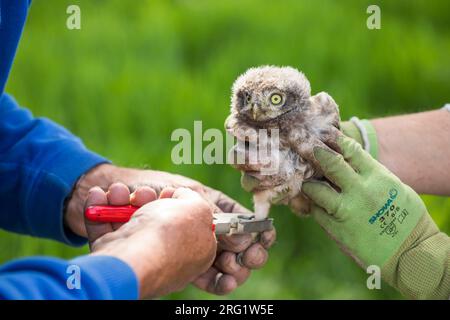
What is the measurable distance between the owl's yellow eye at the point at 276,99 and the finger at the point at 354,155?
0.15 meters

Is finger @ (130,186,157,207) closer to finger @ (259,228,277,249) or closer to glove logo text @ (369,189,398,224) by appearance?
finger @ (259,228,277,249)

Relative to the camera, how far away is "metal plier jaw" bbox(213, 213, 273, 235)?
1357mm

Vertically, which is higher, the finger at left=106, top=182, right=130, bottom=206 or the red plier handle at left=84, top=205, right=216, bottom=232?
the finger at left=106, top=182, right=130, bottom=206

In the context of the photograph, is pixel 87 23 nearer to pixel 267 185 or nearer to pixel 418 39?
pixel 418 39

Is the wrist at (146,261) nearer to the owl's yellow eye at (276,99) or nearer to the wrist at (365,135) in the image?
the owl's yellow eye at (276,99)

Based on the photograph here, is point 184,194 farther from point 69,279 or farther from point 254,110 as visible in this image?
point 69,279

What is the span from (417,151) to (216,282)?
51 cm

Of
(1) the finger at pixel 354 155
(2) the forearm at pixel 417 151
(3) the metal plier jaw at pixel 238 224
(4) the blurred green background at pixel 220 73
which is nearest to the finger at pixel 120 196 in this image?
(3) the metal plier jaw at pixel 238 224

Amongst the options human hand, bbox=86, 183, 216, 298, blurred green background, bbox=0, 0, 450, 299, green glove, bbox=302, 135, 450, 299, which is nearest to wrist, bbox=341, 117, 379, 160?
green glove, bbox=302, 135, 450, 299

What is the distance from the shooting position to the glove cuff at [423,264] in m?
1.38

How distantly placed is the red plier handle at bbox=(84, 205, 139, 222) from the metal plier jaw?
155mm

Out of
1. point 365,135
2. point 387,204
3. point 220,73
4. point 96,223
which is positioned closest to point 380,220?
point 387,204

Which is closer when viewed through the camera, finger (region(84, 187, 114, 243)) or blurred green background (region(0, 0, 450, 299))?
finger (region(84, 187, 114, 243))
